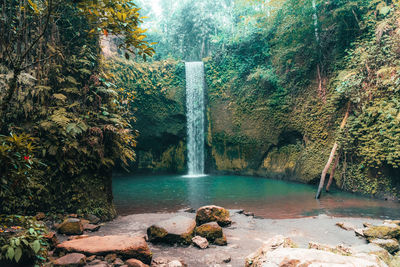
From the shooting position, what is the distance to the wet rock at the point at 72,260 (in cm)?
261

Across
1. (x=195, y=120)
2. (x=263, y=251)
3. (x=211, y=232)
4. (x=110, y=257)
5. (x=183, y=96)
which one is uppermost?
(x=183, y=96)

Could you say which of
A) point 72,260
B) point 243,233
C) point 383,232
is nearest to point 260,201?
point 243,233

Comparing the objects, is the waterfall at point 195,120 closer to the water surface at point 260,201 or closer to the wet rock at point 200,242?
the water surface at point 260,201

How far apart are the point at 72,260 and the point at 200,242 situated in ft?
5.92

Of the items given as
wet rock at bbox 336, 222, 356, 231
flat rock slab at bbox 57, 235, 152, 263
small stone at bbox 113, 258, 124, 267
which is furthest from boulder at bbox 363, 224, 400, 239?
small stone at bbox 113, 258, 124, 267

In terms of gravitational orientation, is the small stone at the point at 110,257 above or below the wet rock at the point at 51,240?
below

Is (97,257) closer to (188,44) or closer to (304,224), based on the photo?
(304,224)

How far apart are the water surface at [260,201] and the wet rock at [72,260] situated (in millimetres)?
3554

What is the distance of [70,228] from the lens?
12.7ft

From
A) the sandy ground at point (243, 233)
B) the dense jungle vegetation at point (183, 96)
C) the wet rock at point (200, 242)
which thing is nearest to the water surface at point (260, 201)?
the sandy ground at point (243, 233)

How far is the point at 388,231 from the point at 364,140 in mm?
4791

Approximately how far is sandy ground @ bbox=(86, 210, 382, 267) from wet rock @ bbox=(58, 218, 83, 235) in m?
0.34

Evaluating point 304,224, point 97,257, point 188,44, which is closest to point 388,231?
point 304,224

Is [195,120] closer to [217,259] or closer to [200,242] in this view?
[200,242]
